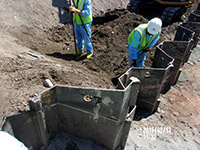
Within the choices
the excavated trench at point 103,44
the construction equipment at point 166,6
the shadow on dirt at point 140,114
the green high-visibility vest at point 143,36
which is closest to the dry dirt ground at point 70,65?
the excavated trench at point 103,44

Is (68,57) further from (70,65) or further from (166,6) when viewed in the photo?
(166,6)

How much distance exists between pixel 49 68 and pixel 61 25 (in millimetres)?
4539

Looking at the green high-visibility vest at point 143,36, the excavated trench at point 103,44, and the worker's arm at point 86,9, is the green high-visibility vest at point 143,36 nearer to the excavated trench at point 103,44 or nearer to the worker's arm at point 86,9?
the excavated trench at point 103,44

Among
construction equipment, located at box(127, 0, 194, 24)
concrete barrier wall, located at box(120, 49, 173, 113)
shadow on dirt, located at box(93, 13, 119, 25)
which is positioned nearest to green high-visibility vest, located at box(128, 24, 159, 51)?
concrete barrier wall, located at box(120, 49, 173, 113)

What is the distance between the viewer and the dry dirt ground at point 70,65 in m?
3.76

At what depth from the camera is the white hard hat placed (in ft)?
13.9

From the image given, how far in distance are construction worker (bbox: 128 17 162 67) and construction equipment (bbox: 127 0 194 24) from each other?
5.43 metres

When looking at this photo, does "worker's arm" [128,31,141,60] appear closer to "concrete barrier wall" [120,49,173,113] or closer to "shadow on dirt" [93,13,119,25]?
"concrete barrier wall" [120,49,173,113]

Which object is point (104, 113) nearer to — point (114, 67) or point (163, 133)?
point (163, 133)

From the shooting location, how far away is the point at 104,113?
3051mm

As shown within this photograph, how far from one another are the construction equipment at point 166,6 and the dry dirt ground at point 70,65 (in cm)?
68

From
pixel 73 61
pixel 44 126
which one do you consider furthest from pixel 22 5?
pixel 44 126

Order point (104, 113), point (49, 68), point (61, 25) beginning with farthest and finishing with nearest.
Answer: point (61, 25) → point (49, 68) → point (104, 113)

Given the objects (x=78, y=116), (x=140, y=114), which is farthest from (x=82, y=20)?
(x=78, y=116)
